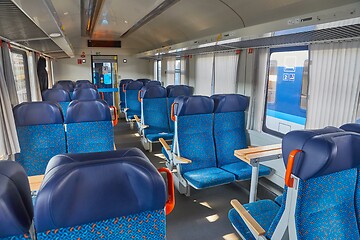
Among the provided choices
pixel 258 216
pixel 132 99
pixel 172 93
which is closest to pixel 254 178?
pixel 258 216

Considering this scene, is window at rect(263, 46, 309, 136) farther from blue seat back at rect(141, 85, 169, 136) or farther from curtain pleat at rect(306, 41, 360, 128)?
blue seat back at rect(141, 85, 169, 136)

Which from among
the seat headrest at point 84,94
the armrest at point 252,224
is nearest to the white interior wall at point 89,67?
the seat headrest at point 84,94

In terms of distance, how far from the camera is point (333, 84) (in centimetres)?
286

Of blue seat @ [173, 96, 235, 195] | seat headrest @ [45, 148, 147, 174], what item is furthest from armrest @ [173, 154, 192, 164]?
seat headrest @ [45, 148, 147, 174]

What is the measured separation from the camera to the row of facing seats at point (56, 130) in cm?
309

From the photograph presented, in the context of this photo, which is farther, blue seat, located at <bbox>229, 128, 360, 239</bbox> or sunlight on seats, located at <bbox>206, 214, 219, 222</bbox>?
sunlight on seats, located at <bbox>206, 214, 219, 222</bbox>

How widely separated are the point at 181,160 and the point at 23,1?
7.65 ft

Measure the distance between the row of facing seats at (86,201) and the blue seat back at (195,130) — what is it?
231cm

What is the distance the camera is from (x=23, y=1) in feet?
5.75

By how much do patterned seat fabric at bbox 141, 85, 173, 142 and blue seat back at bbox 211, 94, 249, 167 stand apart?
2023 millimetres

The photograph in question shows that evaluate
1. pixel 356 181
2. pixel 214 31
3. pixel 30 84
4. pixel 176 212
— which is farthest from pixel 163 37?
pixel 356 181

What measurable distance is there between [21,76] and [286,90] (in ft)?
18.3

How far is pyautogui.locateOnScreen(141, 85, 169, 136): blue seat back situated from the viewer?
562 centimetres

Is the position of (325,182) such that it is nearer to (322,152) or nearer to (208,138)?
(322,152)
